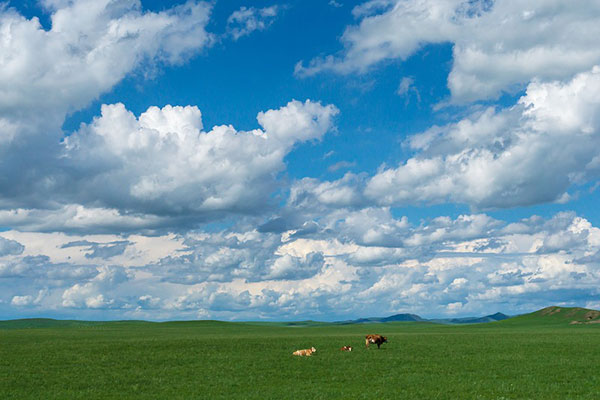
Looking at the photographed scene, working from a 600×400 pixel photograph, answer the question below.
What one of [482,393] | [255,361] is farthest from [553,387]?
[255,361]

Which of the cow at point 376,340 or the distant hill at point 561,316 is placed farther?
the distant hill at point 561,316

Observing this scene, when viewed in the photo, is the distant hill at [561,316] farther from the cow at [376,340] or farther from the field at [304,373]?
the cow at [376,340]

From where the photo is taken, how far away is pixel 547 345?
57.5 meters

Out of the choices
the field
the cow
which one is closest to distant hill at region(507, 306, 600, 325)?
the field

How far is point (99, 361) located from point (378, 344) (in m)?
25.2

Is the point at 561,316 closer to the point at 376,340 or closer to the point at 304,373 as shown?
the point at 376,340

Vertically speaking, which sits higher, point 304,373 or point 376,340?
point 376,340

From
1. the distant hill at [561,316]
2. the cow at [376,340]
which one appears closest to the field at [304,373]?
the cow at [376,340]

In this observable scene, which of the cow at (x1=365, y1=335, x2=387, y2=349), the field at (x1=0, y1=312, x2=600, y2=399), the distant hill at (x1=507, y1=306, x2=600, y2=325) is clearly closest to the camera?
the field at (x1=0, y1=312, x2=600, y2=399)

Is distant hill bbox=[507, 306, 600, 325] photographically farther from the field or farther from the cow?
the cow

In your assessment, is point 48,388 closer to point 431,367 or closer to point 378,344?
point 431,367

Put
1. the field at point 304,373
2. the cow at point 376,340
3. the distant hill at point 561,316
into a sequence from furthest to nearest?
the distant hill at point 561,316, the cow at point 376,340, the field at point 304,373

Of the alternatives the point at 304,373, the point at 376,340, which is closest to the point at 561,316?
the point at 376,340

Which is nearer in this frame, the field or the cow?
the field
